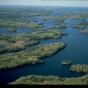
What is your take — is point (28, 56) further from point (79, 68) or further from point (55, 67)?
point (79, 68)

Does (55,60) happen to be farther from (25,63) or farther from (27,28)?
(27,28)

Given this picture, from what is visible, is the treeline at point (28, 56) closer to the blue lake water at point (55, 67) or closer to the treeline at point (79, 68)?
the blue lake water at point (55, 67)

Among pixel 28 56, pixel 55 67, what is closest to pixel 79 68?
pixel 55 67

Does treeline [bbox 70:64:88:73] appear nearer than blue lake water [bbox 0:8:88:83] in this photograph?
No

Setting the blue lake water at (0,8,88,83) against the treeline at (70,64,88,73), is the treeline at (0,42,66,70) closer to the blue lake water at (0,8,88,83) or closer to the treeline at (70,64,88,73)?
the blue lake water at (0,8,88,83)

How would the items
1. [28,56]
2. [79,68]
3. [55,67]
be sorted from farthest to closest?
[28,56]
[55,67]
[79,68]

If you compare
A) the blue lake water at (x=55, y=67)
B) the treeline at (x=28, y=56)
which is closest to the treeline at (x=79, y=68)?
the blue lake water at (x=55, y=67)

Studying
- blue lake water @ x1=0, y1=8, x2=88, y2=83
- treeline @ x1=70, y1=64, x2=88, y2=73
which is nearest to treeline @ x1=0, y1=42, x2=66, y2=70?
blue lake water @ x1=0, y1=8, x2=88, y2=83

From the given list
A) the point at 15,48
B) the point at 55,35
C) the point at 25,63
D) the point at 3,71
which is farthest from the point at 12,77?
the point at 55,35

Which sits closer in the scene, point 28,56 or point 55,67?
point 55,67
